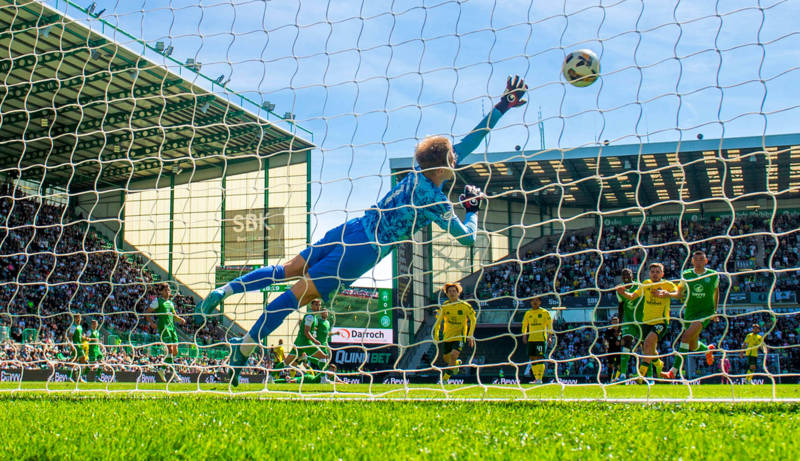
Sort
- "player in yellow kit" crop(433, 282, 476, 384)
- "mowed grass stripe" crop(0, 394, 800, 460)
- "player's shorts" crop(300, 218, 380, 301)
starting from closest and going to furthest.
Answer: "mowed grass stripe" crop(0, 394, 800, 460)
"player's shorts" crop(300, 218, 380, 301)
"player in yellow kit" crop(433, 282, 476, 384)

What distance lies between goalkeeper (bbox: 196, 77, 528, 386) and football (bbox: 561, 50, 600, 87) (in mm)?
398

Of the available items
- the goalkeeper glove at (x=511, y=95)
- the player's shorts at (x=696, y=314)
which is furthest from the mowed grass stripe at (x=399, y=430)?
the player's shorts at (x=696, y=314)

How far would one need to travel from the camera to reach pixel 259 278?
6168 millimetres

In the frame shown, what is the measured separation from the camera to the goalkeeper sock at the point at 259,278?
6.14 metres

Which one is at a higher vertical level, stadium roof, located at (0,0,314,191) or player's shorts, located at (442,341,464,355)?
stadium roof, located at (0,0,314,191)

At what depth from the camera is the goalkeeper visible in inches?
221

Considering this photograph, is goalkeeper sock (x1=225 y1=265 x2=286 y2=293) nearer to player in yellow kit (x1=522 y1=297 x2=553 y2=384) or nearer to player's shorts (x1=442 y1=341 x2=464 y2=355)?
player's shorts (x1=442 y1=341 x2=464 y2=355)

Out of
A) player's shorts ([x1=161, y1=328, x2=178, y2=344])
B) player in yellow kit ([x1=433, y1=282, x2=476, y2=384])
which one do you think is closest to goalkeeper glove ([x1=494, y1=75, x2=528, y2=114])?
player in yellow kit ([x1=433, y1=282, x2=476, y2=384])

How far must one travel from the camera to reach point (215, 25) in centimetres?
727

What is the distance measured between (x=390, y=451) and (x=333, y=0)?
16.8ft

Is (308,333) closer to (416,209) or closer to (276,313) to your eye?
(276,313)

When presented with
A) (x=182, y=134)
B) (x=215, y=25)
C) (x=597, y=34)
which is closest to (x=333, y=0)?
(x=215, y=25)

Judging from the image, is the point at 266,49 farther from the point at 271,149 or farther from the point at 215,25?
the point at 271,149

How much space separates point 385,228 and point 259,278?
1247 millimetres
